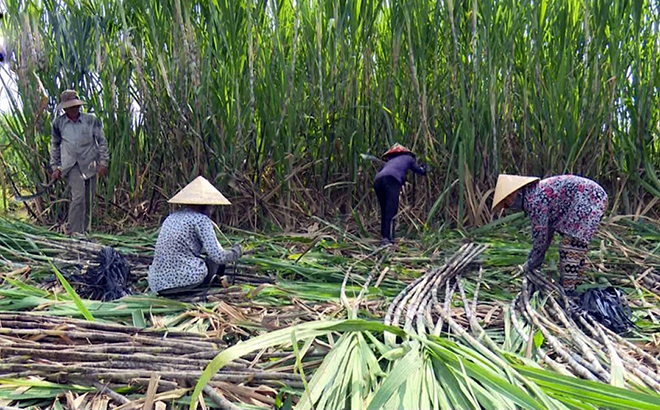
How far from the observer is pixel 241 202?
4.34 meters

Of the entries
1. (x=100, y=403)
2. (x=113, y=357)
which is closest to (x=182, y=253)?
(x=113, y=357)

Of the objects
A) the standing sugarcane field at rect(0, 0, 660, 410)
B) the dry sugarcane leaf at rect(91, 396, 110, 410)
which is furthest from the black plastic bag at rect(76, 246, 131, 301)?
the dry sugarcane leaf at rect(91, 396, 110, 410)

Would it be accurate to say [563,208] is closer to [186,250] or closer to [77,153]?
[186,250]

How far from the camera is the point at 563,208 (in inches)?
108

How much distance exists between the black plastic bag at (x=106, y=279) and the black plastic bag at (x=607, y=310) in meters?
2.16

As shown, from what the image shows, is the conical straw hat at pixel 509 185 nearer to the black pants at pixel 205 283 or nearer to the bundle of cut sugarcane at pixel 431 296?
the bundle of cut sugarcane at pixel 431 296

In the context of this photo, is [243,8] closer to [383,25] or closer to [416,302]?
[383,25]

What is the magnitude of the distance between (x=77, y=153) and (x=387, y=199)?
7.83ft

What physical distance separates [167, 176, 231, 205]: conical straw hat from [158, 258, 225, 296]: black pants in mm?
341

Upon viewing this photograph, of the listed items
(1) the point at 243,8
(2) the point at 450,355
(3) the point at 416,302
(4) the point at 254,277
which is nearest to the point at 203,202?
(4) the point at 254,277

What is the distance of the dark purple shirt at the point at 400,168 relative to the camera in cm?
384

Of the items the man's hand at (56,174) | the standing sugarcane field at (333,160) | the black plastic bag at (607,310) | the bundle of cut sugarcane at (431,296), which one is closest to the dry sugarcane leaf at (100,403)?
the standing sugarcane field at (333,160)

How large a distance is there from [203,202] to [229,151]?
158cm

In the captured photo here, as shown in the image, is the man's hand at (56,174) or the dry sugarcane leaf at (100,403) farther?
the man's hand at (56,174)
